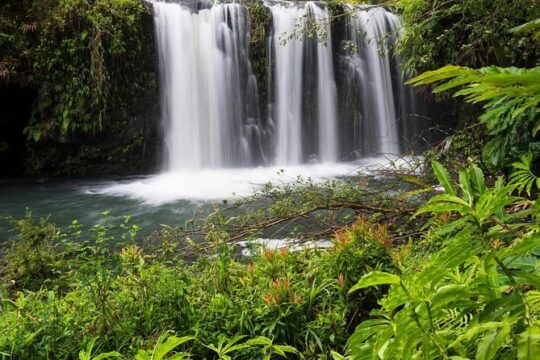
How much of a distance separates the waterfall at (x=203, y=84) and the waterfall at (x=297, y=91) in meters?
0.89

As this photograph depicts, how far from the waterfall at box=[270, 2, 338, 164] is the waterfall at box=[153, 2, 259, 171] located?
0.89 m

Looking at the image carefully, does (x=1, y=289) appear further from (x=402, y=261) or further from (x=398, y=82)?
(x=398, y=82)

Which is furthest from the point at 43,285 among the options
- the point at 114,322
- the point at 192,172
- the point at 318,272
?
the point at 192,172

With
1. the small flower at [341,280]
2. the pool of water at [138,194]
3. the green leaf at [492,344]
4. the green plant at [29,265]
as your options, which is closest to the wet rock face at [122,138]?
the pool of water at [138,194]

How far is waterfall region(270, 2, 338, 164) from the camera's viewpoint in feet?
38.1

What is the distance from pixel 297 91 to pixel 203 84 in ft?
8.16

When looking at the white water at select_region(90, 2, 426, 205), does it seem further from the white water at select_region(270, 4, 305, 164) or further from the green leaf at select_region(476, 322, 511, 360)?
the green leaf at select_region(476, 322, 511, 360)

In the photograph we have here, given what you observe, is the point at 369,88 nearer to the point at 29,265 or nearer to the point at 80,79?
the point at 80,79

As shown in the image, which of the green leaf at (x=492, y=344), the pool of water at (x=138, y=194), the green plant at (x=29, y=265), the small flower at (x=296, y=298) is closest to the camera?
the green leaf at (x=492, y=344)

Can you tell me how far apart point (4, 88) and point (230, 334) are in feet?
32.1

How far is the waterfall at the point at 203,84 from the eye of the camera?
10977mm

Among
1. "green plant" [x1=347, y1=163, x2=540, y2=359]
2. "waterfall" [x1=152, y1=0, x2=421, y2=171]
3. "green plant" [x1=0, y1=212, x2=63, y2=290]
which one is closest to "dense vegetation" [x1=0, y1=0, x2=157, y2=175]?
"waterfall" [x1=152, y1=0, x2=421, y2=171]

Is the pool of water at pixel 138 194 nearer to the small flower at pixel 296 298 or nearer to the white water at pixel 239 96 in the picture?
the white water at pixel 239 96

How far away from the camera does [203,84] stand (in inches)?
440
